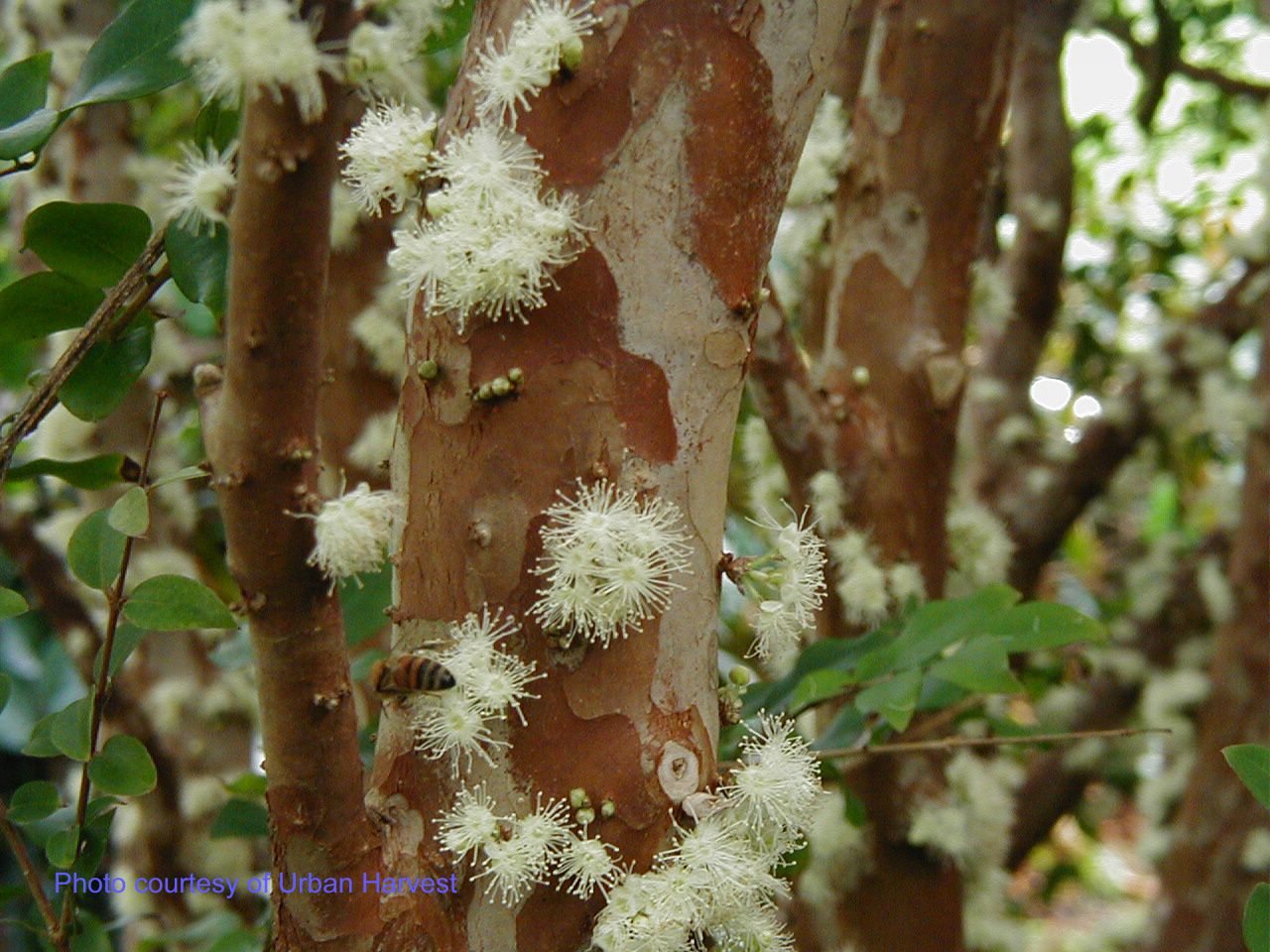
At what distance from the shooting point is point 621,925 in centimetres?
66

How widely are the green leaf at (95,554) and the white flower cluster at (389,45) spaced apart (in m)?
0.37

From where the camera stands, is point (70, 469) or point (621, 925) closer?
point (621, 925)

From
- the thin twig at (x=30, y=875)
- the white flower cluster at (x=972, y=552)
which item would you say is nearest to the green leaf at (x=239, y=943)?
the thin twig at (x=30, y=875)

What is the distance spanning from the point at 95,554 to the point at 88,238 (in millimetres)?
217

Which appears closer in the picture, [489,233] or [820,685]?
[489,233]

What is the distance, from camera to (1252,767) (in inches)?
29.9

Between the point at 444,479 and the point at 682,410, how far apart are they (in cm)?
16

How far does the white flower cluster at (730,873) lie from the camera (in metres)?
0.66

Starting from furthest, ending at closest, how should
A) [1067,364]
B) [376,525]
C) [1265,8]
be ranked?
[1067,364] < [1265,8] < [376,525]

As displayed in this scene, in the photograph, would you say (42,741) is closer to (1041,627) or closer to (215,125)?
(215,125)

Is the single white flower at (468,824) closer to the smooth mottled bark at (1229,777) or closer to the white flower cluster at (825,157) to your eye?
the white flower cluster at (825,157)

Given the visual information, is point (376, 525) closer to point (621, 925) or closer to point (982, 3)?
point (621, 925)

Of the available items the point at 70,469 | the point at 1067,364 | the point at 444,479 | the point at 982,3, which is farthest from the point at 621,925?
the point at 1067,364

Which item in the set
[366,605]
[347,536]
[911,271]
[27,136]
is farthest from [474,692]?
[911,271]
